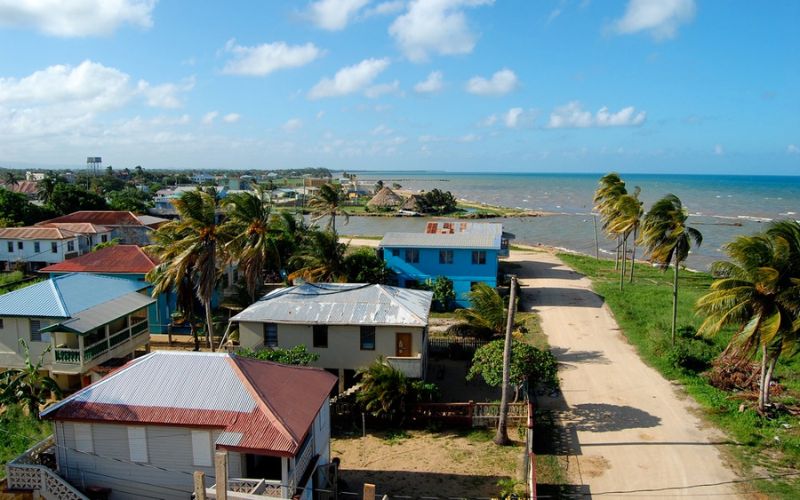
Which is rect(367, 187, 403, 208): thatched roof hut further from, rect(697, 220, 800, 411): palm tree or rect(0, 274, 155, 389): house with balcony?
rect(697, 220, 800, 411): palm tree

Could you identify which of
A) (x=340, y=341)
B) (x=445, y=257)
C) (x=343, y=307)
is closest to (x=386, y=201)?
(x=445, y=257)

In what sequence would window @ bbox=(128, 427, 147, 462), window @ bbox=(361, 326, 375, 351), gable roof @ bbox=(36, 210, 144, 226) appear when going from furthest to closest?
gable roof @ bbox=(36, 210, 144, 226) → window @ bbox=(361, 326, 375, 351) → window @ bbox=(128, 427, 147, 462)

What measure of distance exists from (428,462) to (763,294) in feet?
38.9

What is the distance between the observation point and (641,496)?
51.5 feet

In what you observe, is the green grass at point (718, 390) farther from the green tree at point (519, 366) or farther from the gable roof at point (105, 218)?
the gable roof at point (105, 218)

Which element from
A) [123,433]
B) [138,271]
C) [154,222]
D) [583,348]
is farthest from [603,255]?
[123,433]

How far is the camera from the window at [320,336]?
76.4 ft

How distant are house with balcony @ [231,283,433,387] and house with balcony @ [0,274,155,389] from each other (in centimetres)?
476

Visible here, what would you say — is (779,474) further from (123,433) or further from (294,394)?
(123,433)

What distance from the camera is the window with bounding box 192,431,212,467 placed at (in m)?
13.5

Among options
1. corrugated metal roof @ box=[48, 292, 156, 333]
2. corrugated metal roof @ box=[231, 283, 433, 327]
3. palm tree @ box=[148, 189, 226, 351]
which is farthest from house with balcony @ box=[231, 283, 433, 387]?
corrugated metal roof @ box=[48, 292, 156, 333]

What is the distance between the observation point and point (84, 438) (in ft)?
45.9

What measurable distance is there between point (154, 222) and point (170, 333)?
33.0 m

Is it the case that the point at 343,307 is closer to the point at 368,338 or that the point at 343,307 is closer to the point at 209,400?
the point at 368,338
